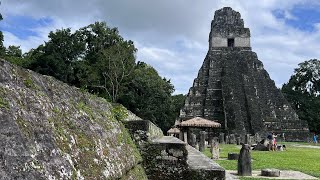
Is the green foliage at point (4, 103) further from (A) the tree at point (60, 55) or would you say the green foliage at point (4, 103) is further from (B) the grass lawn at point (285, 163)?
(A) the tree at point (60, 55)

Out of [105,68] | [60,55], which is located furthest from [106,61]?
[60,55]

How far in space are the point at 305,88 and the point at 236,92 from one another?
28179 millimetres

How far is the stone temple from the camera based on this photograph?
48.8 meters

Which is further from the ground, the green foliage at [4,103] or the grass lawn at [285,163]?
the green foliage at [4,103]

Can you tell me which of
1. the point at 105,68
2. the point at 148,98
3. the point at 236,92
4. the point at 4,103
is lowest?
the point at 4,103

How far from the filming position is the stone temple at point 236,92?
48.8 m

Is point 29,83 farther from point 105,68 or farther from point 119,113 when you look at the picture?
point 105,68

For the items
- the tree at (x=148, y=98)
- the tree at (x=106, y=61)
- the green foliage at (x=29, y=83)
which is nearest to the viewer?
the green foliage at (x=29, y=83)

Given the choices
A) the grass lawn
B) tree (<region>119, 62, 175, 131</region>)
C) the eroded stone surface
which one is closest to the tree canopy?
tree (<region>119, 62, 175, 131</region>)

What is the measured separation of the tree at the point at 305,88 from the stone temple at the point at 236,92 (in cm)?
1779

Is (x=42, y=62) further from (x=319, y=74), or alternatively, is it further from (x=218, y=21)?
(x=319, y=74)

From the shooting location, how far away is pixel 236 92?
52.8m

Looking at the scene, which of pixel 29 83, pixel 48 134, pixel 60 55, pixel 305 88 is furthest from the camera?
pixel 305 88

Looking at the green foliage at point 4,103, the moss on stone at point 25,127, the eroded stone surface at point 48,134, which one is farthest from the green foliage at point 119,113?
the green foliage at point 4,103
